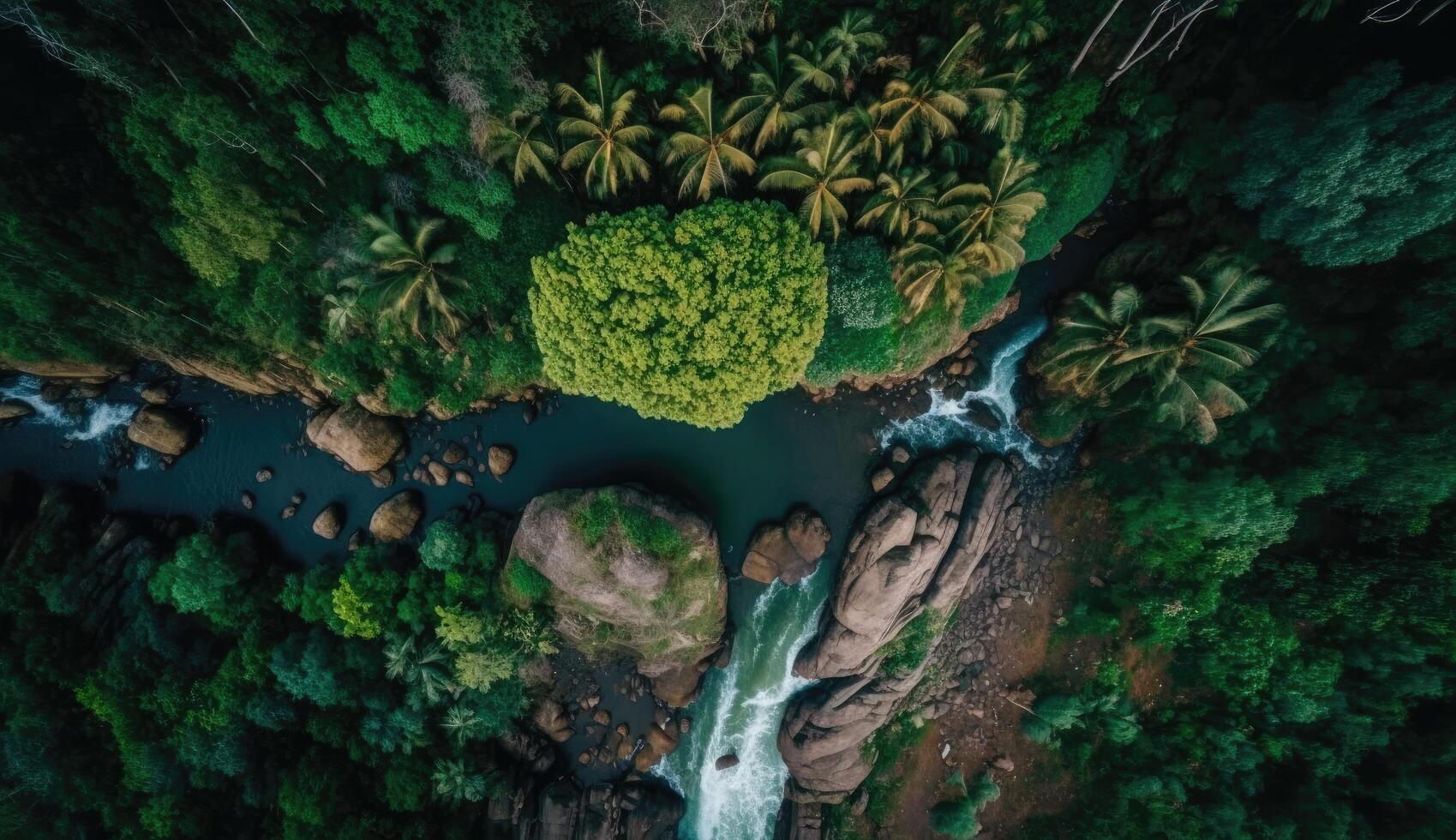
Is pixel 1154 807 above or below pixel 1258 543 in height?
below

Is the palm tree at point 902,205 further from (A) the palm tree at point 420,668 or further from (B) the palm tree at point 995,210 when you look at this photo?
(A) the palm tree at point 420,668

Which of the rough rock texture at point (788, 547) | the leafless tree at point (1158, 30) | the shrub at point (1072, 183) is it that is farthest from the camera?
the rough rock texture at point (788, 547)

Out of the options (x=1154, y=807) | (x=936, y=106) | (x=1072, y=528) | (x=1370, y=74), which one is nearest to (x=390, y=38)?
(x=936, y=106)

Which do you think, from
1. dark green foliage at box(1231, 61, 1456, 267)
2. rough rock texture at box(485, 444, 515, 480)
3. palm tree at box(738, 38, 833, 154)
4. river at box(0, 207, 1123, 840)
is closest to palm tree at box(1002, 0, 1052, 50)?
palm tree at box(738, 38, 833, 154)

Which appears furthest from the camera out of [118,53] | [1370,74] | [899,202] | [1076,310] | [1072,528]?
[1072,528]

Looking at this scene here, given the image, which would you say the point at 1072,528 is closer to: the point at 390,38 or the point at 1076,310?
the point at 1076,310

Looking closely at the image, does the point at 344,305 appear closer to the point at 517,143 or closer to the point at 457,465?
the point at 457,465

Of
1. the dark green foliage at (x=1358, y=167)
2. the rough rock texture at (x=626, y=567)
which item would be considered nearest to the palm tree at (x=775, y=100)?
the dark green foliage at (x=1358, y=167)
